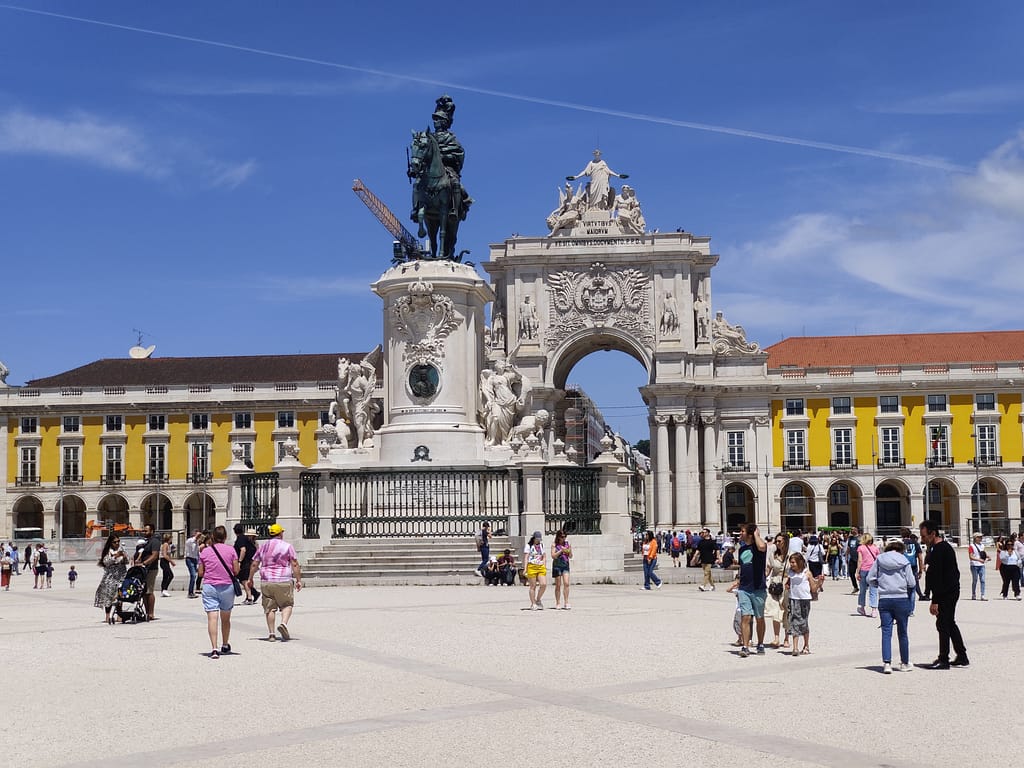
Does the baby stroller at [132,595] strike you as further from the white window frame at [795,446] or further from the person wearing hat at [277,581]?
the white window frame at [795,446]

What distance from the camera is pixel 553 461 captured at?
27.2m

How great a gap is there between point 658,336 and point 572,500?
57.0 m

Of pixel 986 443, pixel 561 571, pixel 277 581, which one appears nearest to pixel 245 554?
pixel 277 581

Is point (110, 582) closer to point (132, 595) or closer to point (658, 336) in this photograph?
point (132, 595)

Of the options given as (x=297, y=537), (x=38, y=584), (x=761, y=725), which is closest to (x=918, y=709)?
(x=761, y=725)

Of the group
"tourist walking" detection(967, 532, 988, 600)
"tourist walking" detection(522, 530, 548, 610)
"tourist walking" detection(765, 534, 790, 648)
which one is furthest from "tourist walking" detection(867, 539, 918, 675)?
"tourist walking" detection(967, 532, 988, 600)

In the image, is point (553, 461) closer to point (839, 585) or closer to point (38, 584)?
point (839, 585)

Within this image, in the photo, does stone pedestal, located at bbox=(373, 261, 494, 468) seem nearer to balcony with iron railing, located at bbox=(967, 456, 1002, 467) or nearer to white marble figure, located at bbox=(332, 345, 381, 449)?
white marble figure, located at bbox=(332, 345, 381, 449)

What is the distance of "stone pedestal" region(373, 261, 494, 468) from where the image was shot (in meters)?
26.3

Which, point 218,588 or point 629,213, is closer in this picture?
point 218,588

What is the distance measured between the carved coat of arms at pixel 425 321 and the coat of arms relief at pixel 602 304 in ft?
182

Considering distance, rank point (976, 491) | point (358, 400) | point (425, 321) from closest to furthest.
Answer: point (425, 321)
point (358, 400)
point (976, 491)

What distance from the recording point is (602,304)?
8269 cm

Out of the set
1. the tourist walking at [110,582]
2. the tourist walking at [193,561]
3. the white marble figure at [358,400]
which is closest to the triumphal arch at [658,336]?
the white marble figure at [358,400]
